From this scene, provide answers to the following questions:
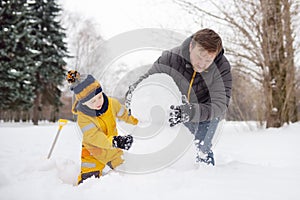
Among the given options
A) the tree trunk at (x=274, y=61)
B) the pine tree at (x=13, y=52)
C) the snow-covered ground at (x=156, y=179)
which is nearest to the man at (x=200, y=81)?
the snow-covered ground at (x=156, y=179)

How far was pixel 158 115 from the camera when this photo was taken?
2684 millimetres

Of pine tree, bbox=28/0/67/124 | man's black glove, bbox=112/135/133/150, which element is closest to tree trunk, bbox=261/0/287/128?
man's black glove, bbox=112/135/133/150

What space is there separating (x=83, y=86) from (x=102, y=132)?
379 millimetres

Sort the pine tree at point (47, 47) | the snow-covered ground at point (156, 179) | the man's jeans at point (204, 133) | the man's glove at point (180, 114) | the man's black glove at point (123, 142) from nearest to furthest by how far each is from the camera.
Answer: the snow-covered ground at point (156, 179), the man's glove at point (180, 114), the man's black glove at point (123, 142), the man's jeans at point (204, 133), the pine tree at point (47, 47)

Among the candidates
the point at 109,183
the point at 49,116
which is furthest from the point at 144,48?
the point at 49,116

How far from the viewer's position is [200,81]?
209 centimetres

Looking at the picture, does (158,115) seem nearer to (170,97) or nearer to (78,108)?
(170,97)

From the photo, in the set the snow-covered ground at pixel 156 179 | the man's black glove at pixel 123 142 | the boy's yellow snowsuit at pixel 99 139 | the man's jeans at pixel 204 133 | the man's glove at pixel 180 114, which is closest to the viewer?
the snow-covered ground at pixel 156 179

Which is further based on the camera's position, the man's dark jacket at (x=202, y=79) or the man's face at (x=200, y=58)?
the man's dark jacket at (x=202, y=79)

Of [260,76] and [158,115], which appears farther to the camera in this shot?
[260,76]

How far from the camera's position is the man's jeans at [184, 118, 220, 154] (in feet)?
7.10

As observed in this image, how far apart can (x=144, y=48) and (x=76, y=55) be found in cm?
1262

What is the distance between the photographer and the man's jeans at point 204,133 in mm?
2164

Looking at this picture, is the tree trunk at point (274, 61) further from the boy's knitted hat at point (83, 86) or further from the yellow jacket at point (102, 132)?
the boy's knitted hat at point (83, 86)
